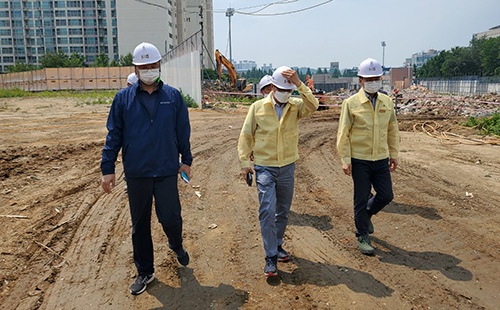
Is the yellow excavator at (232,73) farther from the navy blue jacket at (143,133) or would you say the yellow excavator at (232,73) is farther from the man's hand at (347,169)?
the navy blue jacket at (143,133)

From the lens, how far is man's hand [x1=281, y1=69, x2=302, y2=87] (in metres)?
4.29

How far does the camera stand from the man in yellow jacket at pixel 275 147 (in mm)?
4340

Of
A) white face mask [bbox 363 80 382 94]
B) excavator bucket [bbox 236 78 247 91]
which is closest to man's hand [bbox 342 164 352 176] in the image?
white face mask [bbox 363 80 382 94]

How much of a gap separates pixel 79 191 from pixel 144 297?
4164mm

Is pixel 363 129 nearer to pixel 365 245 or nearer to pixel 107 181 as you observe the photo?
pixel 365 245

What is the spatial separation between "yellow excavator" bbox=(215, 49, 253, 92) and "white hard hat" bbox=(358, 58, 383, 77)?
98.4 feet

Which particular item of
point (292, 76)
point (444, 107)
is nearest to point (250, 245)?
point (292, 76)

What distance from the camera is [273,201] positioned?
4.38 meters

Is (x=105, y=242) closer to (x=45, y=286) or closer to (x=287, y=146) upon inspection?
(x=45, y=286)

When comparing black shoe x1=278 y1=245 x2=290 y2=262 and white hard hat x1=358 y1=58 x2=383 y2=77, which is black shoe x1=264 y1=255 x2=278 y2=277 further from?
white hard hat x1=358 y1=58 x2=383 y2=77

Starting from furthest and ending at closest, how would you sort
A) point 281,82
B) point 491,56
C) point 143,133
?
1. point 491,56
2. point 281,82
3. point 143,133

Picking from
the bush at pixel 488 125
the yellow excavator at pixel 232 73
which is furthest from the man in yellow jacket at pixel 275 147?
the yellow excavator at pixel 232 73

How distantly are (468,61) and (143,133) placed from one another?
251ft

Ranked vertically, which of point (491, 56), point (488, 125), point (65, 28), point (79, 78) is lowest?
point (488, 125)
